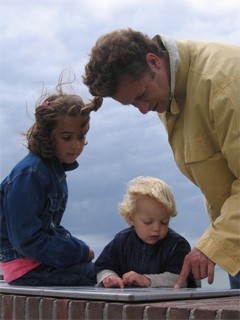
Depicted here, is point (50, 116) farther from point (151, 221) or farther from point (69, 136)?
point (151, 221)

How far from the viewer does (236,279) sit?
3143mm

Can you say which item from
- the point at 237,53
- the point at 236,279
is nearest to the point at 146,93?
the point at 237,53

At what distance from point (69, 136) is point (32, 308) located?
1036mm

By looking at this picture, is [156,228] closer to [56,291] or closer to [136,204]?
[136,204]

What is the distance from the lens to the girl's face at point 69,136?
3.55 metres

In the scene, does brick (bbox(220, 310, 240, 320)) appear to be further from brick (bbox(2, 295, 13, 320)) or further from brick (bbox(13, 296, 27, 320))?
brick (bbox(2, 295, 13, 320))

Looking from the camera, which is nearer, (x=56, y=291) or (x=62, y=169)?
(x=56, y=291)

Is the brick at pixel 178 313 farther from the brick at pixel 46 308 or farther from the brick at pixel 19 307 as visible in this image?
the brick at pixel 19 307

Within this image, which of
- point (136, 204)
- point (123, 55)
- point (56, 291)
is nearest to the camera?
point (56, 291)

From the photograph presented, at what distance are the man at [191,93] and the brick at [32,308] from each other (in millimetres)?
667

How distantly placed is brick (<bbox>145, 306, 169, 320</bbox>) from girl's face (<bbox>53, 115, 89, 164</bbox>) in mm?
1405

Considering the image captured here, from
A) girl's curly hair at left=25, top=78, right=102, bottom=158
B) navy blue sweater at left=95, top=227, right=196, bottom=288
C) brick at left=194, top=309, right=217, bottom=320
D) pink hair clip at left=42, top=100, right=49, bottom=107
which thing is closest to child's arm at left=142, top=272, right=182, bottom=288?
navy blue sweater at left=95, top=227, right=196, bottom=288

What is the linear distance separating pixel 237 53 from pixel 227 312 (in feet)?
4.70

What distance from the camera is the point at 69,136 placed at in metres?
3.56
